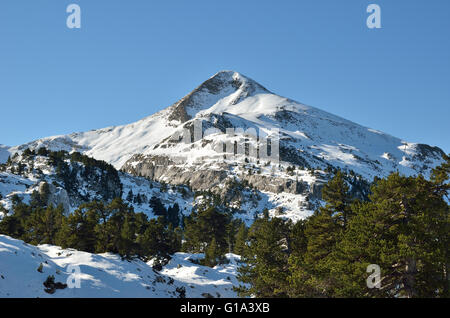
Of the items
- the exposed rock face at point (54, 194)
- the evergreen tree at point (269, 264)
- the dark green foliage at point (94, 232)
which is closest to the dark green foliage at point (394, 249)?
the evergreen tree at point (269, 264)

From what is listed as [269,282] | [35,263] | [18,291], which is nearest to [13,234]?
[35,263]

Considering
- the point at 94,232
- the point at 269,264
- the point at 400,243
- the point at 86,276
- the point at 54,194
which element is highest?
the point at 400,243

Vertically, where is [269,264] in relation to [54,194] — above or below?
above

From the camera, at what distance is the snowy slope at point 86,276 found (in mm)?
30625

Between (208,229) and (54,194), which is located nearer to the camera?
(208,229)

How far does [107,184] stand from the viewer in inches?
7018

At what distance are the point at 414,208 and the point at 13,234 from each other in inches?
2202

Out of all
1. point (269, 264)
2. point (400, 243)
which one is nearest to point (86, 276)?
point (269, 264)

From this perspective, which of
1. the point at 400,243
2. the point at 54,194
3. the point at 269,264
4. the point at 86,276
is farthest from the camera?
the point at 54,194

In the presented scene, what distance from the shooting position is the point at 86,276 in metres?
36.4

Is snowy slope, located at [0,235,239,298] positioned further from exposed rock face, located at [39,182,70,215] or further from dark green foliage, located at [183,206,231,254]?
exposed rock face, located at [39,182,70,215]

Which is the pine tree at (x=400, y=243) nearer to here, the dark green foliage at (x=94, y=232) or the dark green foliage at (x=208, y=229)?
→ the dark green foliage at (x=94, y=232)

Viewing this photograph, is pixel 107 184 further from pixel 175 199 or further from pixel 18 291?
pixel 18 291

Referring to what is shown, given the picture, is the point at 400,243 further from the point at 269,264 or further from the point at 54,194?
the point at 54,194
